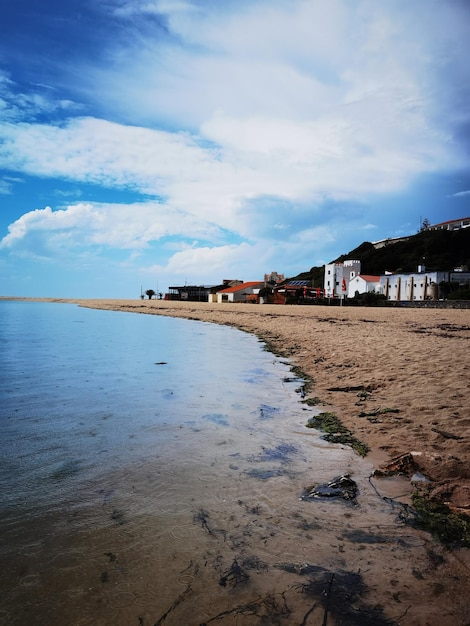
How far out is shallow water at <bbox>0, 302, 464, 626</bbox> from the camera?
2914mm

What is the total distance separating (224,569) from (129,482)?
6.63 feet

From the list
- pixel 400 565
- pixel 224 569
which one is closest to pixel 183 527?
pixel 224 569

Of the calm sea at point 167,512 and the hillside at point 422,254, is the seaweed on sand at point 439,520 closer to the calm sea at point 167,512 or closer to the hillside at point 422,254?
the calm sea at point 167,512

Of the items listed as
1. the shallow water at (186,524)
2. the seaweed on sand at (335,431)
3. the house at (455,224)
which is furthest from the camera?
the house at (455,224)

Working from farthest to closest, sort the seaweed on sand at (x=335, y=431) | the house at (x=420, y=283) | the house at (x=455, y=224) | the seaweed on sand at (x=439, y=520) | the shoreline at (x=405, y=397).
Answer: the house at (x=455, y=224)
the house at (x=420, y=283)
the seaweed on sand at (x=335, y=431)
the shoreline at (x=405, y=397)
the seaweed on sand at (x=439, y=520)

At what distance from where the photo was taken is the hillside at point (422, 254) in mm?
100938

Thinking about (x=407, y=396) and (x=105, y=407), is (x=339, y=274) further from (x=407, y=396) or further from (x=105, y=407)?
(x=105, y=407)

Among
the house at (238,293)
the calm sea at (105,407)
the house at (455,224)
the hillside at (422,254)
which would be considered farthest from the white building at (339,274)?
the calm sea at (105,407)

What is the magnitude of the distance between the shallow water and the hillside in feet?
328

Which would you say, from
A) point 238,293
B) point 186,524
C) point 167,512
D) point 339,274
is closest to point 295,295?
point 238,293

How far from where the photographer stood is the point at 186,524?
3.98 meters

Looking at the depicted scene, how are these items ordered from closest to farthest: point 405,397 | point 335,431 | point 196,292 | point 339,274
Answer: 1. point 335,431
2. point 405,397
3. point 339,274
4. point 196,292

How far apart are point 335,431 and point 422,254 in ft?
376

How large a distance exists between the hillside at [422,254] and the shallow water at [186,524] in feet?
328
